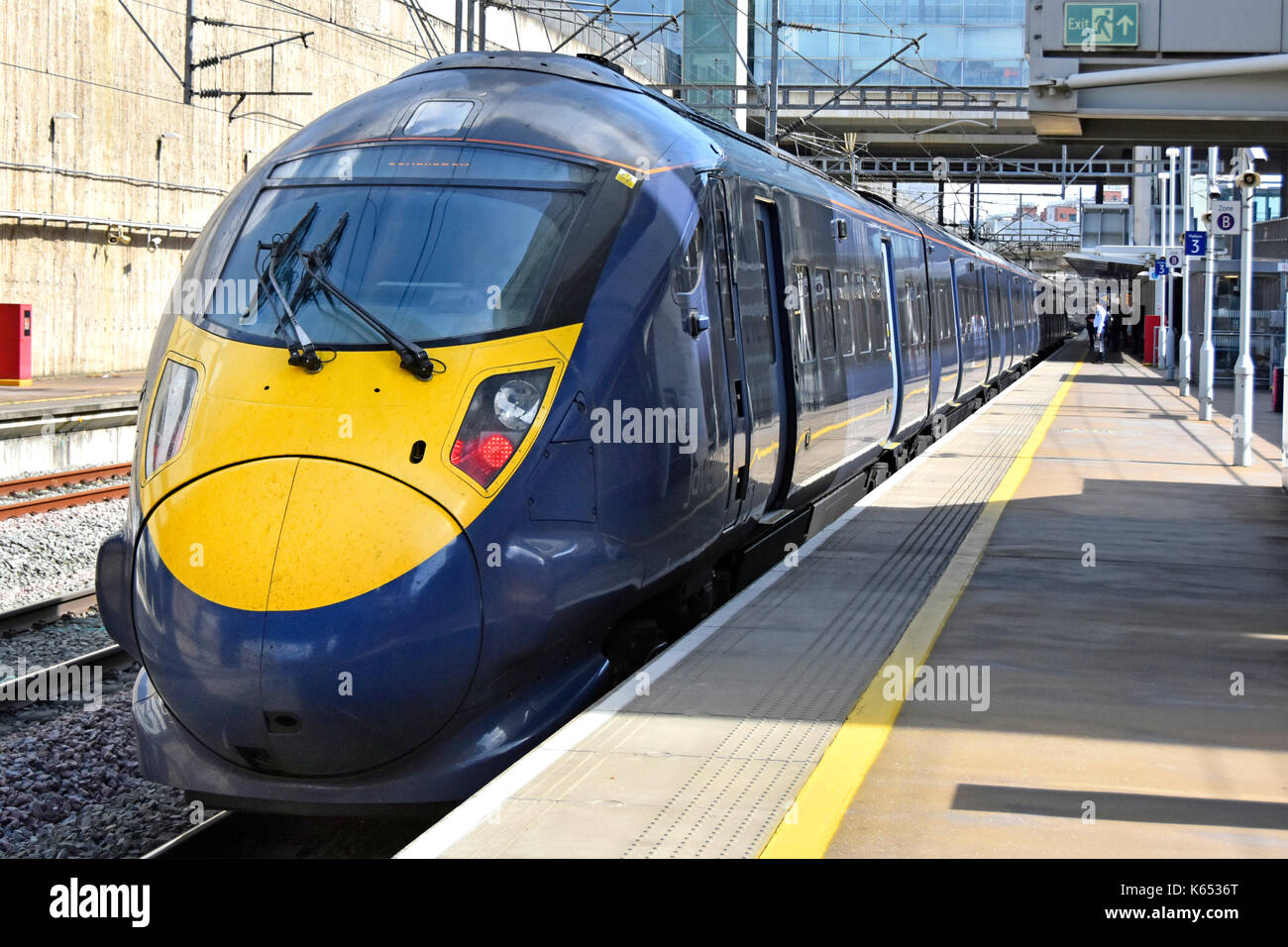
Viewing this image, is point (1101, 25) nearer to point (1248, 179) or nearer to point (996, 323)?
point (1248, 179)

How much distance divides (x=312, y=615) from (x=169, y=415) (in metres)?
1.25

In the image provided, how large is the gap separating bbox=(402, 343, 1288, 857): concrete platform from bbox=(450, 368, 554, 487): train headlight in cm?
103

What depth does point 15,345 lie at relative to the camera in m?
25.4

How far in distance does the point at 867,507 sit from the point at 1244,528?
284cm

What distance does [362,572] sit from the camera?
5145 mm

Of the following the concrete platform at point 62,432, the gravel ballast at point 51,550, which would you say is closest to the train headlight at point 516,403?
the gravel ballast at point 51,550

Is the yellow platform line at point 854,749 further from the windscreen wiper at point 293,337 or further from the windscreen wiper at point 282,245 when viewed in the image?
the windscreen wiper at point 282,245

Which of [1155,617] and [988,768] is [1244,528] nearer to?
[1155,617]

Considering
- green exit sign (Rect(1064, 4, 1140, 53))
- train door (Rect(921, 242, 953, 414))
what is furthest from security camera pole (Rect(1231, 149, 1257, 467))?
green exit sign (Rect(1064, 4, 1140, 53))

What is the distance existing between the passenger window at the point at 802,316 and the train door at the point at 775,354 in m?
0.21

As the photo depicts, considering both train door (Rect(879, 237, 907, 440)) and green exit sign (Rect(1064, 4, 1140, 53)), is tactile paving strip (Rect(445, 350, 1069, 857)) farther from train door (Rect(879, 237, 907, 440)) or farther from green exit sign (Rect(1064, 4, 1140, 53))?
green exit sign (Rect(1064, 4, 1140, 53))

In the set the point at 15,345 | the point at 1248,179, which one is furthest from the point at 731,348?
the point at 15,345
